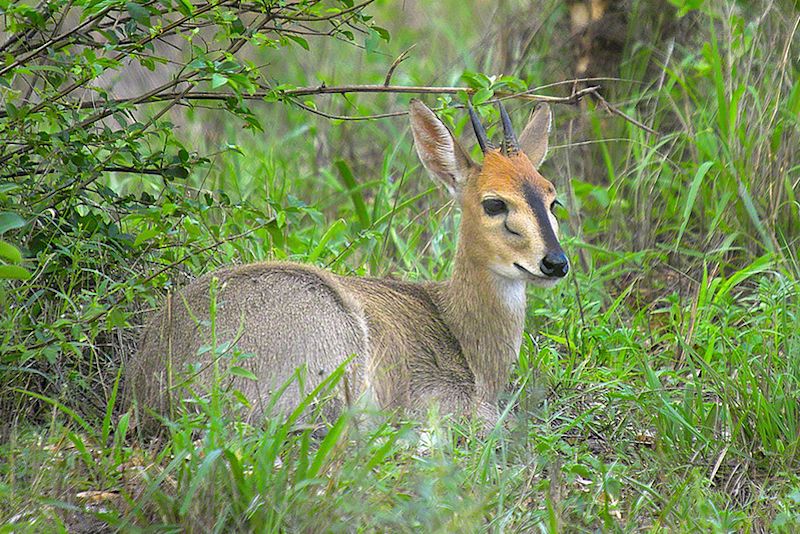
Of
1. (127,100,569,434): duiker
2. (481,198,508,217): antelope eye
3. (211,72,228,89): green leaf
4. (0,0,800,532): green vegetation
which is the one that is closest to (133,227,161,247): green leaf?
(0,0,800,532): green vegetation

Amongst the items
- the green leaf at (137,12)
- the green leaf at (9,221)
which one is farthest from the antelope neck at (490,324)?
the green leaf at (9,221)

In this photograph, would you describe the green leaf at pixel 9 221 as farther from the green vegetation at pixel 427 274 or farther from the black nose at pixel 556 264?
the black nose at pixel 556 264

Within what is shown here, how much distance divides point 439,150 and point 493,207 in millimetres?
394

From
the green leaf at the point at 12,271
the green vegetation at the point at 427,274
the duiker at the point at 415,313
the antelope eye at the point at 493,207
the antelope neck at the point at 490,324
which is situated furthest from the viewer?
the antelope neck at the point at 490,324

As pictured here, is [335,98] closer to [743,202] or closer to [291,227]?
[291,227]

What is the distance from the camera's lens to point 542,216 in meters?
4.67

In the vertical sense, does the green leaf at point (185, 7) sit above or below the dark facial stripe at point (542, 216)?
above

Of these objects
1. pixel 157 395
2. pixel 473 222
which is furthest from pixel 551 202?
pixel 157 395

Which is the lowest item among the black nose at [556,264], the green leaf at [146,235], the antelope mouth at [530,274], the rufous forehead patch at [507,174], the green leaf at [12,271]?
the antelope mouth at [530,274]

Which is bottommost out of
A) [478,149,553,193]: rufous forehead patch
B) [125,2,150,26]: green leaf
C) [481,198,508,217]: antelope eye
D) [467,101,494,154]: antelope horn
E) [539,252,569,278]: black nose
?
[539,252,569,278]: black nose

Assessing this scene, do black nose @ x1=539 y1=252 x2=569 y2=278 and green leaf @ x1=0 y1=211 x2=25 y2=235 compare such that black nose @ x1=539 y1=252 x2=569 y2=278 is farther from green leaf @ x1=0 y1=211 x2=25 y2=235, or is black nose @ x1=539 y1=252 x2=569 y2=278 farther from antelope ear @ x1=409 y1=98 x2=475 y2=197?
green leaf @ x1=0 y1=211 x2=25 y2=235

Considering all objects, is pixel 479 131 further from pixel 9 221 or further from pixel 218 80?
pixel 9 221

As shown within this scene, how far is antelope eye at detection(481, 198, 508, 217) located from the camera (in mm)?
4816

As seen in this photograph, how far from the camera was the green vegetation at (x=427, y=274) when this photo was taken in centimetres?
332
